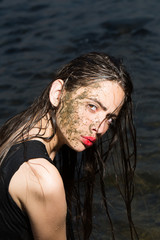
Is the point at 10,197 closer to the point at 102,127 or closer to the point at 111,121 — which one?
the point at 102,127

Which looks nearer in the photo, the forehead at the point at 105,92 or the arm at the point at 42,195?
the arm at the point at 42,195

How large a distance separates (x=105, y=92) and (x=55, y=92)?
0.35 meters

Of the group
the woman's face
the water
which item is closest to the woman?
the woman's face

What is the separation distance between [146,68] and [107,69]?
410 centimetres

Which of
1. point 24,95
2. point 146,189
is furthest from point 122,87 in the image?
point 24,95

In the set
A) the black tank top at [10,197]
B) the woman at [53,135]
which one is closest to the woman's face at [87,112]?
the woman at [53,135]

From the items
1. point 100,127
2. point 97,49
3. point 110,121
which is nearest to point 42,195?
point 100,127

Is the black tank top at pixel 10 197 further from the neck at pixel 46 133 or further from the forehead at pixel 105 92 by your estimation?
the forehead at pixel 105 92

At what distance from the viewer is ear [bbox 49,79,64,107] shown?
3.21 metres

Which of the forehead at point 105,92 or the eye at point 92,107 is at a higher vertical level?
the forehead at point 105,92

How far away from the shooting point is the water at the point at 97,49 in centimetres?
497

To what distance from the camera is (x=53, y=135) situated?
3.19 m

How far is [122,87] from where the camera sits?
3172 millimetres

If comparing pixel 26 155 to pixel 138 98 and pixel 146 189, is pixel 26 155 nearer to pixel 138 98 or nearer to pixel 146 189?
pixel 146 189
